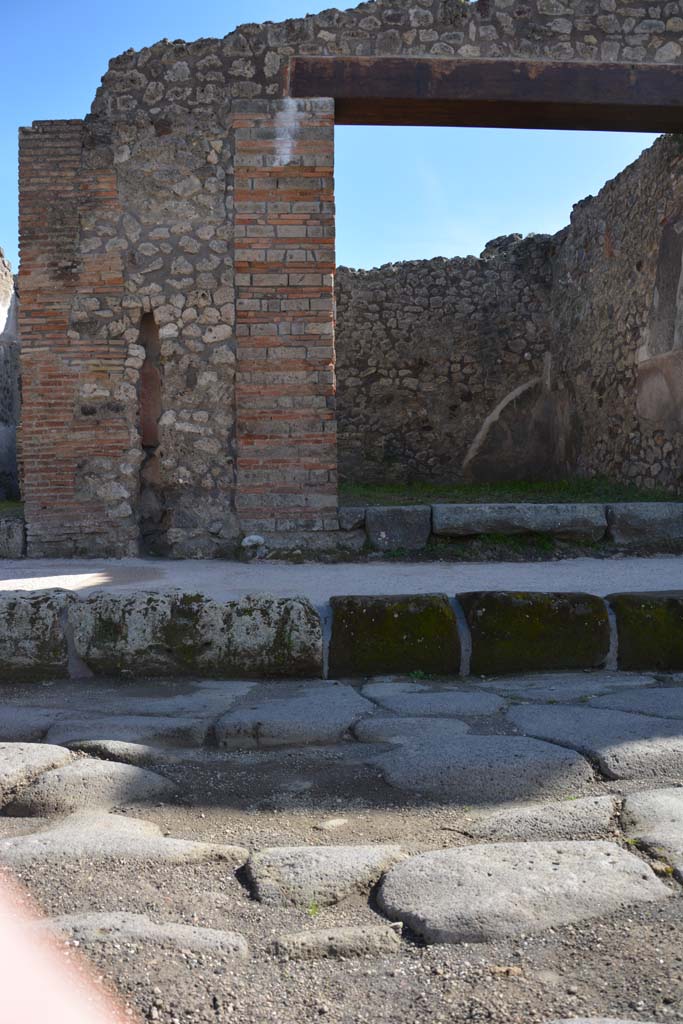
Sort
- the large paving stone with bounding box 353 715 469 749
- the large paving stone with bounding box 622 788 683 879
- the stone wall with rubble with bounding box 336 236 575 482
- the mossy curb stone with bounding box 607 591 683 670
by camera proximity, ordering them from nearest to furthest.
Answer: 1. the large paving stone with bounding box 622 788 683 879
2. the large paving stone with bounding box 353 715 469 749
3. the mossy curb stone with bounding box 607 591 683 670
4. the stone wall with rubble with bounding box 336 236 575 482

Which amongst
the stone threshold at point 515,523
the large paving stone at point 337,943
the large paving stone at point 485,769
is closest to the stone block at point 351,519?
the stone threshold at point 515,523

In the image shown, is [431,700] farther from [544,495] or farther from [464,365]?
[464,365]

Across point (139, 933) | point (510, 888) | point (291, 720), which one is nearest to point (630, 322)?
point (291, 720)

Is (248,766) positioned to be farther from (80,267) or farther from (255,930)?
(80,267)

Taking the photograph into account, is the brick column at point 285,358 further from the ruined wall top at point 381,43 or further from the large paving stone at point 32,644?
the large paving stone at point 32,644

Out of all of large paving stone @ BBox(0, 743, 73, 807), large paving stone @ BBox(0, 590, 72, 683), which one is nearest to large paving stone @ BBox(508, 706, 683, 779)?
large paving stone @ BBox(0, 743, 73, 807)

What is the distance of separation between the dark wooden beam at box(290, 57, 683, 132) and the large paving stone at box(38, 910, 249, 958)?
5886 millimetres

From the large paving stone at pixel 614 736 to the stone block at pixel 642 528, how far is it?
139 inches

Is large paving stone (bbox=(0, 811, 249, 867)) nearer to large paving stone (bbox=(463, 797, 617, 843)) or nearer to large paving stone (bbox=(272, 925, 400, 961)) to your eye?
large paving stone (bbox=(272, 925, 400, 961))

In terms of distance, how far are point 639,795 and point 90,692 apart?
204cm

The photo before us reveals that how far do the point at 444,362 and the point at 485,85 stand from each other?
611 centimetres

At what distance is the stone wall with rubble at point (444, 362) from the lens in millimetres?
12133

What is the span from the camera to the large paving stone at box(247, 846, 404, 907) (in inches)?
67.4

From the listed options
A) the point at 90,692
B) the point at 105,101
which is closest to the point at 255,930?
the point at 90,692
